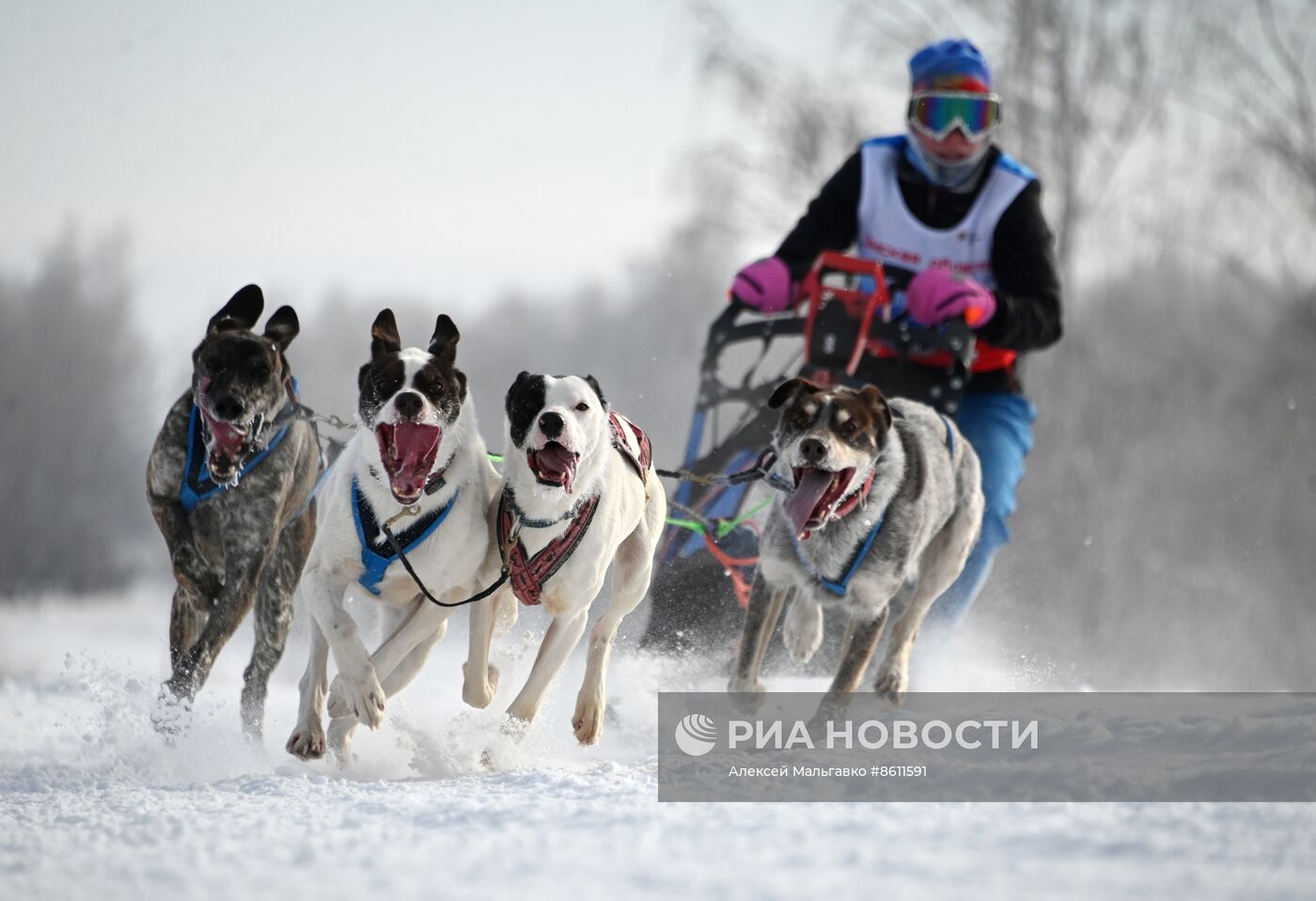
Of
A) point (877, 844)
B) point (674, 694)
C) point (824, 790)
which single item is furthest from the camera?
point (674, 694)

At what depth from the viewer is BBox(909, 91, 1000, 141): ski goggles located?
5.27 meters

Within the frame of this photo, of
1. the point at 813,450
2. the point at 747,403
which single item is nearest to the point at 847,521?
the point at 813,450

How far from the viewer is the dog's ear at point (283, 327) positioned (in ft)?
14.4

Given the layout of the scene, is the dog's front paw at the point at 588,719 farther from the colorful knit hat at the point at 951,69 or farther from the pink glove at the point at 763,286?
the colorful knit hat at the point at 951,69

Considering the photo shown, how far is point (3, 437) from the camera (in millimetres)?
18812

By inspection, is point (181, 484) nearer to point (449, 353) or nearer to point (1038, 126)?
point (449, 353)

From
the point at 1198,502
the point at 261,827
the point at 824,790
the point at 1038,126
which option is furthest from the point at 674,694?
the point at 1198,502

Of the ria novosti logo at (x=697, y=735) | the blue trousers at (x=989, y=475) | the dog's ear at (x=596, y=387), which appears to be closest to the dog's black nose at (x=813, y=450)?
the dog's ear at (x=596, y=387)

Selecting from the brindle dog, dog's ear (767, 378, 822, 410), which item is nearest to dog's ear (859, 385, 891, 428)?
dog's ear (767, 378, 822, 410)

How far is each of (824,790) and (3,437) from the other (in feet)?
58.1

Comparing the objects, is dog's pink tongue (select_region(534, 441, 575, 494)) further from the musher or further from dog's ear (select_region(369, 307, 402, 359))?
the musher

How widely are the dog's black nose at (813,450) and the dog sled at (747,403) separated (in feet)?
3.38

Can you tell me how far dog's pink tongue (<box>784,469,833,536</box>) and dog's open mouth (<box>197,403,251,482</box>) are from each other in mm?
1539

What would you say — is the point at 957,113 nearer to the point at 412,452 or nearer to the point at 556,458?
the point at 556,458
